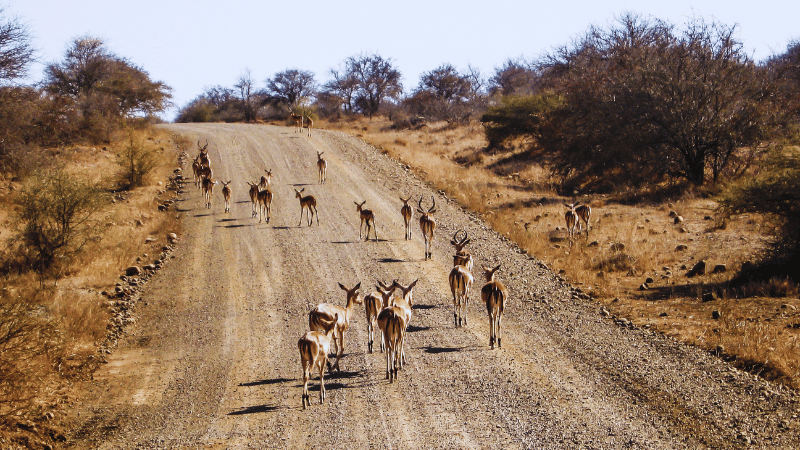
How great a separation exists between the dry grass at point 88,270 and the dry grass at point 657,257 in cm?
1375

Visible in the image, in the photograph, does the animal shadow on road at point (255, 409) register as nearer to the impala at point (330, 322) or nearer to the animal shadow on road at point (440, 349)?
the impala at point (330, 322)

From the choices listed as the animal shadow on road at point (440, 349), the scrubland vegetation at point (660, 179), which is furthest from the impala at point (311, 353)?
the scrubland vegetation at point (660, 179)

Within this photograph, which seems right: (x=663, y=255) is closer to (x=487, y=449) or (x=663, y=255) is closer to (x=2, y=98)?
(x=487, y=449)

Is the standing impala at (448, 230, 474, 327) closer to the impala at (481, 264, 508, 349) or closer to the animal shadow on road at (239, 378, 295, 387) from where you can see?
the impala at (481, 264, 508, 349)

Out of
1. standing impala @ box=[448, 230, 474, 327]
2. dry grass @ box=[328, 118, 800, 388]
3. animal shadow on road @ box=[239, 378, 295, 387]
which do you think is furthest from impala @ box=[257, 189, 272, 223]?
animal shadow on road @ box=[239, 378, 295, 387]

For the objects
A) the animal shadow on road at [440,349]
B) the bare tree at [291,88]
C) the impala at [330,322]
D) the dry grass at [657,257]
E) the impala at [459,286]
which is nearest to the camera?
the impala at [330,322]

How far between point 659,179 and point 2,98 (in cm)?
3487

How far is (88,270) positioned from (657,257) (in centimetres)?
1958

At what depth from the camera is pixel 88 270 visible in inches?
811

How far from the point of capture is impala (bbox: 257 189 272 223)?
1083 inches

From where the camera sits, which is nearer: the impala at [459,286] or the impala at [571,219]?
the impala at [459,286]

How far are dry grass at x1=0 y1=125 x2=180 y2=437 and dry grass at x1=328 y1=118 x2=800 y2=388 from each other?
13749 millimetres

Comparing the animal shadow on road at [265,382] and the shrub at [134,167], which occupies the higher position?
the shrub at [134,167]

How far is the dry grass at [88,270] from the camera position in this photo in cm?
1352
